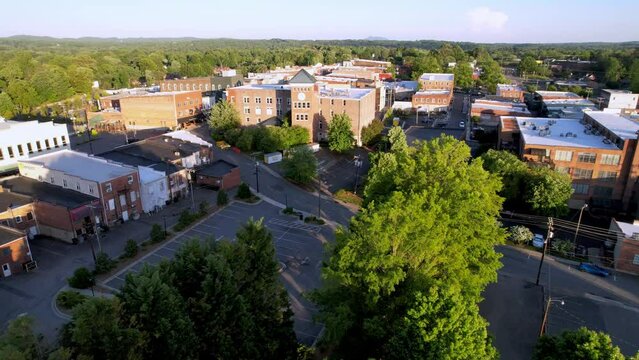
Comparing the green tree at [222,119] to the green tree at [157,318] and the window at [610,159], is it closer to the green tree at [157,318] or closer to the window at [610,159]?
the window at [610,159]

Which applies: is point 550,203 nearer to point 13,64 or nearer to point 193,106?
point 193,106

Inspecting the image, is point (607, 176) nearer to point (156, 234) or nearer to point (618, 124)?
point (618, 124)

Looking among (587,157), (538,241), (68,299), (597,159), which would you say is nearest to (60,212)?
(68,299)

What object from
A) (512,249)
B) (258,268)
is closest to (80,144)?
(258,268)

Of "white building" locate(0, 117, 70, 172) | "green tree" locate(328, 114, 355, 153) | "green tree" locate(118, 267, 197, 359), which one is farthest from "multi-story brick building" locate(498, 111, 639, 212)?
"white building" locate(0, 117, 70, 172)

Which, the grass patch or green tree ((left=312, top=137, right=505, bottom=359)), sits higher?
green tree ((left=312, top=137, right=505, bottom=359))

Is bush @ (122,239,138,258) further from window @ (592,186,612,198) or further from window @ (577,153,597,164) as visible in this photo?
window @ (592,186,612,198)
